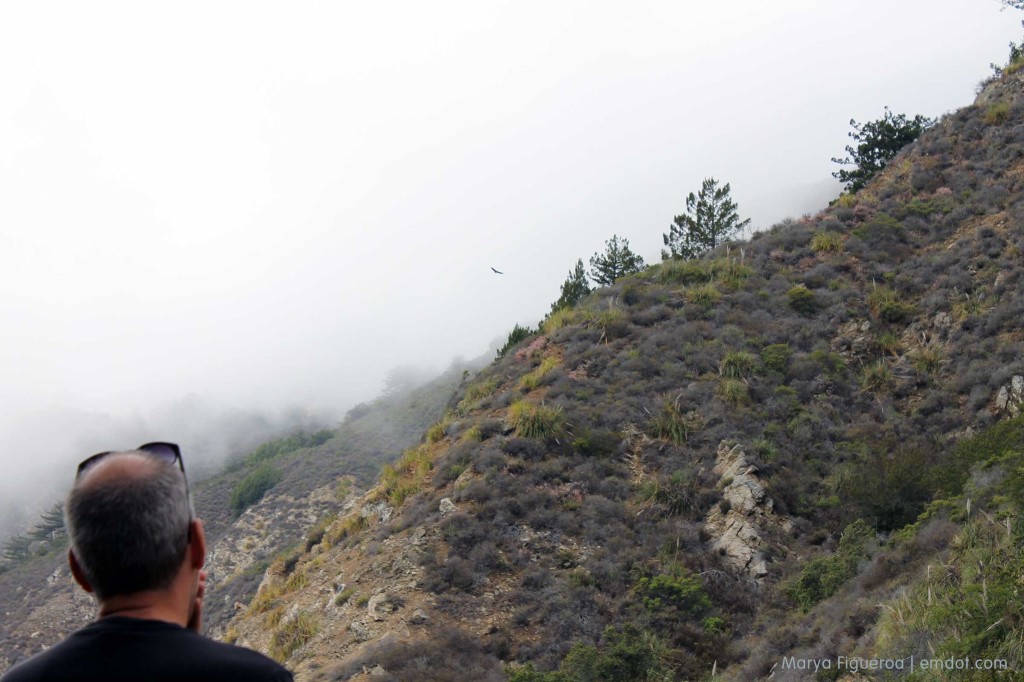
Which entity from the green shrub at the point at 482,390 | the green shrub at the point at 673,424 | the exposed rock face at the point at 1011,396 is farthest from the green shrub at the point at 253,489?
the exposed rock face at the point at 1011,396

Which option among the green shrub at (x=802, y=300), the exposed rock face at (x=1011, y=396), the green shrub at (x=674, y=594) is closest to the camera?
the green shrub at (x=674, y=594)

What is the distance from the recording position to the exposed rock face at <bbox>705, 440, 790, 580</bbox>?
13531 millimetres

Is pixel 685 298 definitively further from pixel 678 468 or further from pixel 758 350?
pixel 678 468

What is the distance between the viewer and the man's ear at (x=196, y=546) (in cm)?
219

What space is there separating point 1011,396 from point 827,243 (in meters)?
12.8

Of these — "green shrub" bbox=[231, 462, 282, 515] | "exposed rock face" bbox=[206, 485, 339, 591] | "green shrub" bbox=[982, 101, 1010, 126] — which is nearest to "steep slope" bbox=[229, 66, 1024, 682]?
"green shrub" bbox=[982, 101, 1010, 126]

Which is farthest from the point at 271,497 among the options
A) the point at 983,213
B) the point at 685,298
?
the point at 983,213

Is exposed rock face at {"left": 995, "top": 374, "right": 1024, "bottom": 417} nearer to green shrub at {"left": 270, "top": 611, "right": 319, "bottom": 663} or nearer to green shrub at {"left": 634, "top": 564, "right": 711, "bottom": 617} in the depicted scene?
green shrub at {"left": 634, "top": 564, "right": 711, "bottom": 617}

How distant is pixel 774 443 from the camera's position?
16438 mm

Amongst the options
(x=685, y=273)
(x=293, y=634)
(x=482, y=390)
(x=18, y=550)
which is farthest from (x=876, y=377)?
(x=18, y=550)

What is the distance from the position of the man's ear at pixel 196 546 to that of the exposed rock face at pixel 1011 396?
15525mm

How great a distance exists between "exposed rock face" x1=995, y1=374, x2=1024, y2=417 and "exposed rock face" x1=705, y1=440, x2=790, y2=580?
4794 mm

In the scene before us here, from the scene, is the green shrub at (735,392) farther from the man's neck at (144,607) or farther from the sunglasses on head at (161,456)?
the man's neck at (144,607)

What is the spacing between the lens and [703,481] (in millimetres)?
16000
